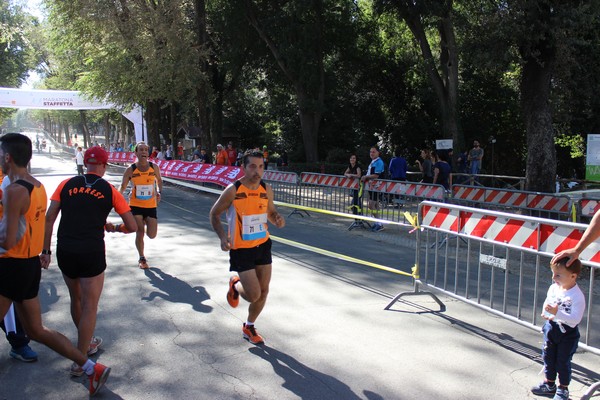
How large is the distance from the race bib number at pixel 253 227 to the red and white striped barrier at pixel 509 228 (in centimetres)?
226

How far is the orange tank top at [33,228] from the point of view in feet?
13.1

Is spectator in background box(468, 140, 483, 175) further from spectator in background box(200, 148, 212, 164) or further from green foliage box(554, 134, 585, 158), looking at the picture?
spectator in background box(200, 148, 212, 164)

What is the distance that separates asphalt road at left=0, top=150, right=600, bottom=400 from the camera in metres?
4.23

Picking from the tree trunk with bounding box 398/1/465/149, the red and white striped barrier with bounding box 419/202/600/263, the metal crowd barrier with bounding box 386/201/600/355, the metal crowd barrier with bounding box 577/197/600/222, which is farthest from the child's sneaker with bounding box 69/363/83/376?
the tree trunk with bounding box 398/1/465/149

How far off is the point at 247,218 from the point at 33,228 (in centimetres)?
186

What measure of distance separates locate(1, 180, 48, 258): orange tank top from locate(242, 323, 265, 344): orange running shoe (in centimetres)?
204

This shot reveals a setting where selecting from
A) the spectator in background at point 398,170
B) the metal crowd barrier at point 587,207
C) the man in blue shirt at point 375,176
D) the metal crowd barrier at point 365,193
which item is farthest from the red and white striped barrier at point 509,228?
the spectator in background at point 398,170

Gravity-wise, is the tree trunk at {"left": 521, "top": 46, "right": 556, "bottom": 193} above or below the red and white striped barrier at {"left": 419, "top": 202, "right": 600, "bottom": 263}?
above

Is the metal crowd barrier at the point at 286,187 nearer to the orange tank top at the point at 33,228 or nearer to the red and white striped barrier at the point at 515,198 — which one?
the red and white striped barrier at the point at 515,198

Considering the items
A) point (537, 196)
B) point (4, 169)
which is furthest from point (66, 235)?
point (537, 196)

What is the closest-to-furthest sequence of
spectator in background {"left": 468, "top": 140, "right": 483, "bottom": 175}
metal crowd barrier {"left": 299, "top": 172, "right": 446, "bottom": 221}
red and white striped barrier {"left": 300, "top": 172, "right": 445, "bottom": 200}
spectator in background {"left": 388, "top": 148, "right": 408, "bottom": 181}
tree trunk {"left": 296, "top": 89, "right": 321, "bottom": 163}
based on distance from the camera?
red and white striped barrier {"left": 300, "top": 172, "right": 445, "bottom": 200}
metal crowd barrier {"left": 299, "top": 172, "right": 446, "bottom": 221}
spectator in background {"left": 388, "top": 148, "right": 408, "bottom": 181}
spectator in background {"left": 468, "top": 140, "right": 483, "bottom": 175}
tree trunk {"left": 296, "top": 89, "right": 321, "bottom": 163}

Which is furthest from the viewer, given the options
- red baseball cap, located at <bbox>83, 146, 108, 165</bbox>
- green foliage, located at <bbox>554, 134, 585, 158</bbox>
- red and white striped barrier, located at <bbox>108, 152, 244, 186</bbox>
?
green foliage, located at <bbox>554, 134, 585, 158</bbox>

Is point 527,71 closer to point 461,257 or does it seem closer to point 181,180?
point 461,257

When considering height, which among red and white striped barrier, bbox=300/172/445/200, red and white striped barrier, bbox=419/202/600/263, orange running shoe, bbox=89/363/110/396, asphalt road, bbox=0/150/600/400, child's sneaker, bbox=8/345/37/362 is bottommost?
asphalt road, bbox=0/150/600/400
